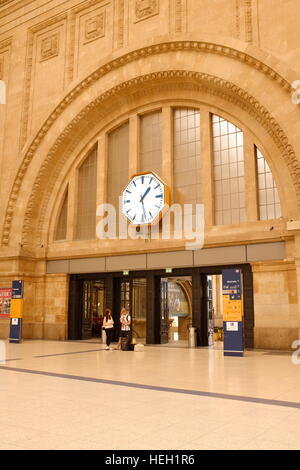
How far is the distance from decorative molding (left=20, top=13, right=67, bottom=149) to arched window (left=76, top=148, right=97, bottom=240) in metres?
3.19

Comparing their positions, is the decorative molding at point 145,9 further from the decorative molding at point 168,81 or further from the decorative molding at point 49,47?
the decorative molding at point 49,47

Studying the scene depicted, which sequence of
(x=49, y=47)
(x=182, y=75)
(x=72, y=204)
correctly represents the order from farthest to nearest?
(x=49, y=47) → (x=72, y=204) → (x=182, y=75)

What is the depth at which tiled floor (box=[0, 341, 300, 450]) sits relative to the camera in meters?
4.36

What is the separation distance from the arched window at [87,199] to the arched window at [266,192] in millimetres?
7402

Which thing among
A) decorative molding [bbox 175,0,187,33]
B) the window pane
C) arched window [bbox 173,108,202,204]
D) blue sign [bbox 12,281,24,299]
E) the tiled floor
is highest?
decorative molding [bbox 175,0,187,33]

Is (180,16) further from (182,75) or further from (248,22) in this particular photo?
(248,22)

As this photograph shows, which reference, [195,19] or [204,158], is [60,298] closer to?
[204,158]

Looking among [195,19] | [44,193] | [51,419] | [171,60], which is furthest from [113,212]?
[51,419]

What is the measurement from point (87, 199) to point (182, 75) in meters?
6.81

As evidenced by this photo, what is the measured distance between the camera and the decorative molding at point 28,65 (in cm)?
2017

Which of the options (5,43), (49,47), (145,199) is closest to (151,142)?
(145,199)

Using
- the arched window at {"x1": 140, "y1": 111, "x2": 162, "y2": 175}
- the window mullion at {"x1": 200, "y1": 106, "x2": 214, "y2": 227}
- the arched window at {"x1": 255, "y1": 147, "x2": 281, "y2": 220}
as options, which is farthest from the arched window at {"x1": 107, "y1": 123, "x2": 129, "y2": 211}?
the arched window at {"x1": 255, "y1": 147, "x2": 281, "y2": 220}

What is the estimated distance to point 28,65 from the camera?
68.7 feet

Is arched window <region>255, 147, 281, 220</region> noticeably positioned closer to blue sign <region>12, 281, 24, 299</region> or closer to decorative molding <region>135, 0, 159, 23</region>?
decorative molding <region>135, 0, 159, 23</region>
